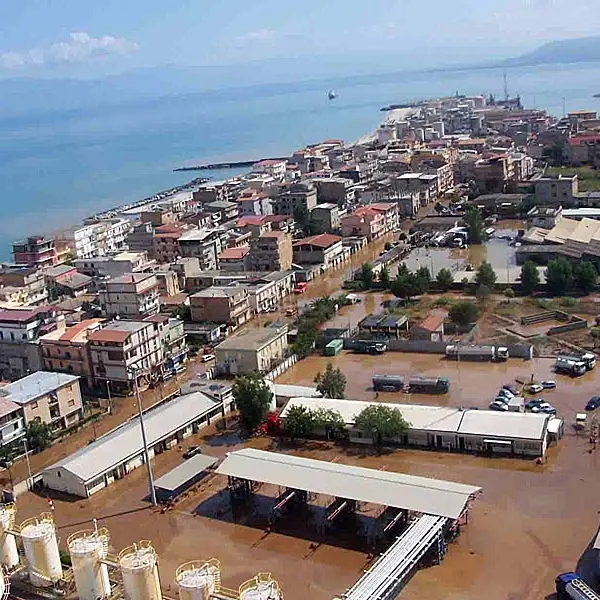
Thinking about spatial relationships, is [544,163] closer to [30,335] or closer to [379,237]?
[379,237]

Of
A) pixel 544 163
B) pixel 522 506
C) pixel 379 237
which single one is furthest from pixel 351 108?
pixel 522 506

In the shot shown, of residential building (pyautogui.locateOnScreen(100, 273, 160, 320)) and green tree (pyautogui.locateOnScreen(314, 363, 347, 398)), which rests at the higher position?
residential building (pyautogui.locateOnScreen(100, 273, 160, 320))

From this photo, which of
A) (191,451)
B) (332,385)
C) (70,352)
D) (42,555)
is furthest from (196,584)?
(70,352)

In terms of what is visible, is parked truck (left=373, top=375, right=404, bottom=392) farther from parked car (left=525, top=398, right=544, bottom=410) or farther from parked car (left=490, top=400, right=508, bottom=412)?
parked car (left=525, top=398, right=544, bottom=410)

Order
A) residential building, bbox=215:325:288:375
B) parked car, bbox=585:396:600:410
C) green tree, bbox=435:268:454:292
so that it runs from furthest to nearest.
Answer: green tree, bbox=435:268:454:292, residential building, bbox=215:325:288:375, parked car, bbox=585:396:600:410

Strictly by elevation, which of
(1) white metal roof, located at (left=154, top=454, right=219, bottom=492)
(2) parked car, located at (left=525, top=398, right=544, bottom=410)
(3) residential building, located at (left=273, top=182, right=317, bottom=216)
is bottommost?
(2) parked car, located at (left=525, top=398, right=544, bottom=410)

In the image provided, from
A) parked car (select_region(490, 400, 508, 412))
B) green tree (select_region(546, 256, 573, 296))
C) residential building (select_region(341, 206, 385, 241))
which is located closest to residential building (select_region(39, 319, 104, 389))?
parked car (select_region(490, 400, 508, 412))

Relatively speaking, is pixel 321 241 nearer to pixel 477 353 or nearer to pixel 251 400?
pixel 477 353
